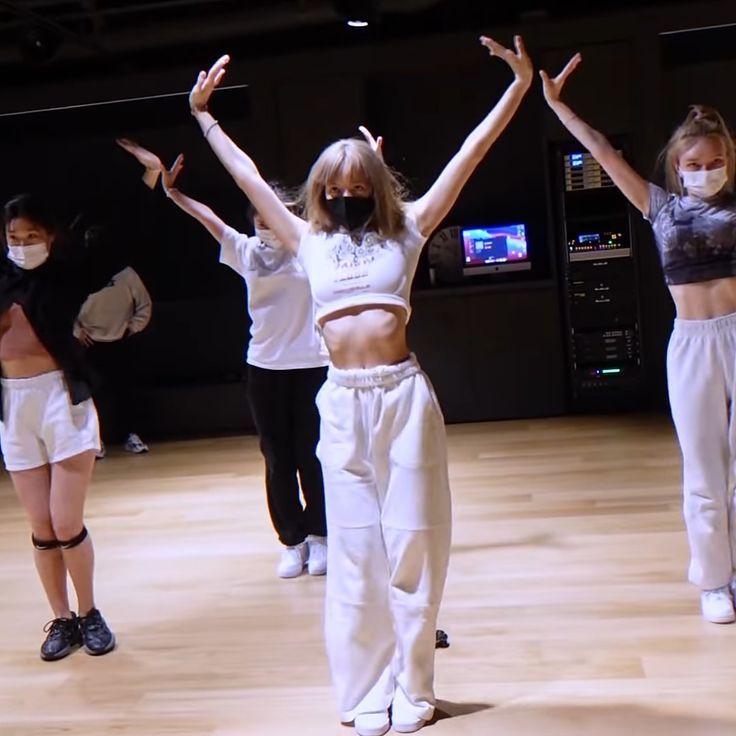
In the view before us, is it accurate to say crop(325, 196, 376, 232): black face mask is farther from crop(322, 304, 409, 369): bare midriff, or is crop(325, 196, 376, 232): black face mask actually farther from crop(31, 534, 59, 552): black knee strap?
crop(31, 534, 59, 552): black knee strap

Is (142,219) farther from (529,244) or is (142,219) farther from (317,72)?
(529,244)

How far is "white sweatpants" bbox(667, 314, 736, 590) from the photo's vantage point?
9.08 feet

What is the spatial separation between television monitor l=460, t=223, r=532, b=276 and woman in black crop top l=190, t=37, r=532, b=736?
4.45 metres

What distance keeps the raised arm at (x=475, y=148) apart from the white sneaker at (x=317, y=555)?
1744 millimetres

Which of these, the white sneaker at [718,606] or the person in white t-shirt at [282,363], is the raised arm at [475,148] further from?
the white sneaker at [718,606]

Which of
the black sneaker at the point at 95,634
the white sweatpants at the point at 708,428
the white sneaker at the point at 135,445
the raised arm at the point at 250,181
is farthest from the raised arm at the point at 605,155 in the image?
the white sneaker at the point at 135,445

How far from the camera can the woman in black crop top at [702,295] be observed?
9.05ft

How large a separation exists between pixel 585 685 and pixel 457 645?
47 cm

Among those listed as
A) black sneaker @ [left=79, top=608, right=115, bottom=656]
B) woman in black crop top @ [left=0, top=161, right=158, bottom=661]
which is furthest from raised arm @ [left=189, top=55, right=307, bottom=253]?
black sneaker @ [left=79, top=608, right=115, bottom=656]

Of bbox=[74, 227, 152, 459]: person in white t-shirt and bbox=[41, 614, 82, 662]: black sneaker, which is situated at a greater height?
bbox=[74, 227, 152, 459]: person in white t-shirt

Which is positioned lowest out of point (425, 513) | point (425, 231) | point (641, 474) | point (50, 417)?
point (641, 474)

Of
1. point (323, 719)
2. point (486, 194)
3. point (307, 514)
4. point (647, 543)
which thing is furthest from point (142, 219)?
point (323, 719)

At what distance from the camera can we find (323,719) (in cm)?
252

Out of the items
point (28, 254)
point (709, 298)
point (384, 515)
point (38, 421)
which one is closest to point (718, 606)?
point (709, 298)
